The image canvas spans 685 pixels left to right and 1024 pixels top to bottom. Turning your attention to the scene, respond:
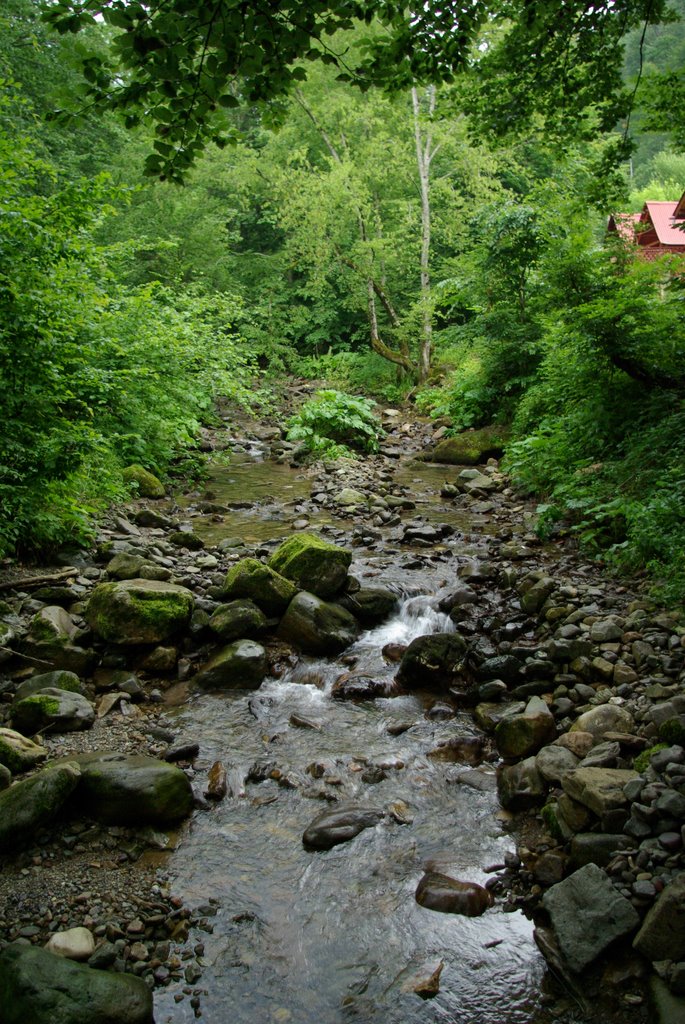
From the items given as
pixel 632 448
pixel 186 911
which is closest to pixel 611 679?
pixel 186 911

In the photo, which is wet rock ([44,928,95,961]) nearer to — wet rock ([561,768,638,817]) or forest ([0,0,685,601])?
wet rock ([561,768,638,817])

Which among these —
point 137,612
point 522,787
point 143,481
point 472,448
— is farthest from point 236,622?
point 472,448

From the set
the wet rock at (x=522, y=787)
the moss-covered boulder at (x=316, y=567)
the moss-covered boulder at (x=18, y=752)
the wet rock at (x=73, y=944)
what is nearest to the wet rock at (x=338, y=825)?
the wet rock at (x=522, y=787)

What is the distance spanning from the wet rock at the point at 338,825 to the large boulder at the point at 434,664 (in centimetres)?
163

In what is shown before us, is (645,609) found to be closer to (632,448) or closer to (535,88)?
(632,448)

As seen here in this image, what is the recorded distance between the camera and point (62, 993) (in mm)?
2834

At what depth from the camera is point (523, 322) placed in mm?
13992

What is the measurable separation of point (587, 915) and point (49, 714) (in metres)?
3.94

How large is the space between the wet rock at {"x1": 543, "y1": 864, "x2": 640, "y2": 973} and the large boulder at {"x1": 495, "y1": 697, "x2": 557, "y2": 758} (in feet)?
4.08

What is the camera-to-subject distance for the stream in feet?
10.3

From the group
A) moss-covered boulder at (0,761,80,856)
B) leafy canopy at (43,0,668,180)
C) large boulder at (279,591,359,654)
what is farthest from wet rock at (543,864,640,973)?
leafy canopy at (43,0,668,180)

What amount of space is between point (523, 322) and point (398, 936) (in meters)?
12.9

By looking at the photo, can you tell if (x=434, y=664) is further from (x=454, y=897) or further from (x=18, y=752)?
(x=18, y=752)

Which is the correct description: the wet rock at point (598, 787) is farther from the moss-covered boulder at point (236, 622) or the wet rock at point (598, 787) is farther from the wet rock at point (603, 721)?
the moss-covered boulder at point (236, 622)
